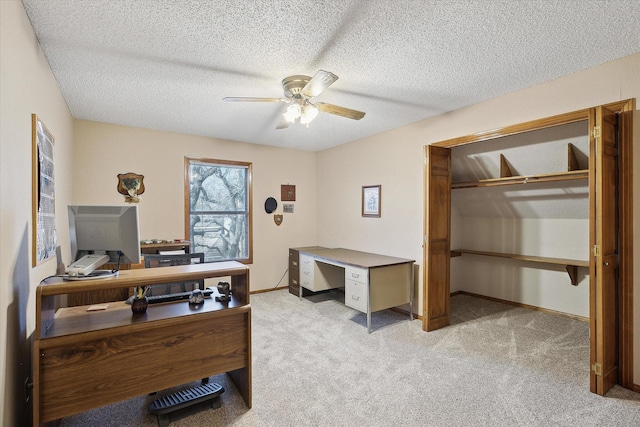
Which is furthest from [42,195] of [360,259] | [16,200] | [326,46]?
[360,259]

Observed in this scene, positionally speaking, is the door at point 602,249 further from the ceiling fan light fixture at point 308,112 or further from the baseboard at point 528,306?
the ceiling fan light fixture at point 308,112

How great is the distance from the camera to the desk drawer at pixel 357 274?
3.51 meters

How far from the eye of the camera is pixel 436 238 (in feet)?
11.6

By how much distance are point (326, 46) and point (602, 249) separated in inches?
95.3

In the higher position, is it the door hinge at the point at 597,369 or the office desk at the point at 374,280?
the office desk at the point at 374,280

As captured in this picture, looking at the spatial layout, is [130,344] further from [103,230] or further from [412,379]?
[412,379]

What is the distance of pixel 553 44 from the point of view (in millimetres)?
2100

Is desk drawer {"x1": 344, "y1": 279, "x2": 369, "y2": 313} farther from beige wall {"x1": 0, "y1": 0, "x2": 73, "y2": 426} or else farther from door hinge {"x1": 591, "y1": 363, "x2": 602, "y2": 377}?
beige wall {"x1": 0, "y1": 0, "x2": 73, "y2": 426}

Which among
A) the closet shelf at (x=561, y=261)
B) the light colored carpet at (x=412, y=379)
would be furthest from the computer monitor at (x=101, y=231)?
the closet shelf at (x=561, y=261)

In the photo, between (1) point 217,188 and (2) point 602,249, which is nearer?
(2) point 602,249

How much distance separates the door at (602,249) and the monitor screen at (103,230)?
10.3 feet

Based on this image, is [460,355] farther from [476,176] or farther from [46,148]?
[46,148]

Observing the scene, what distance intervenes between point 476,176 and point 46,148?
465 cm

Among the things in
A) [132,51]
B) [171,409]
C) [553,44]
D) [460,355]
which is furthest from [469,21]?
[171,409]
